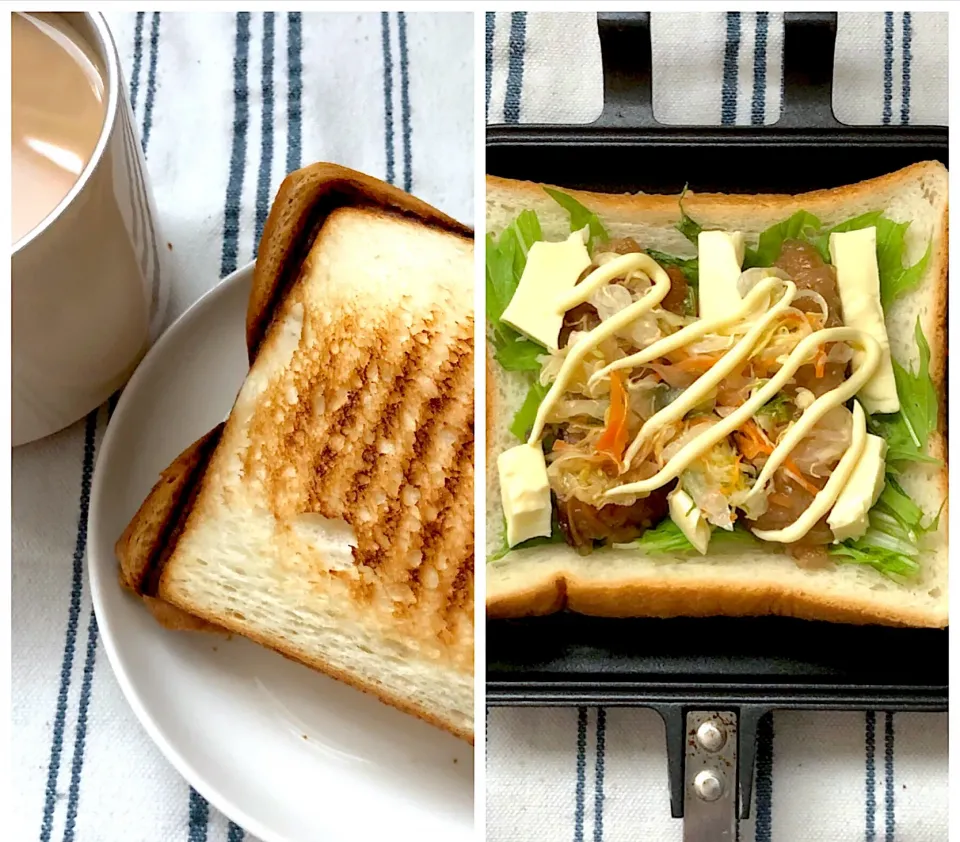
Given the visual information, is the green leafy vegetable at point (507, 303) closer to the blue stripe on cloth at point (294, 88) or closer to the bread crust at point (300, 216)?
the bread crust at point (300, 216)

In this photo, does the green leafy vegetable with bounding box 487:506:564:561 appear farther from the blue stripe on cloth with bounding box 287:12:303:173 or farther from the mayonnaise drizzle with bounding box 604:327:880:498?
the blue stripe on cloth with bounding box 287:12:303:173

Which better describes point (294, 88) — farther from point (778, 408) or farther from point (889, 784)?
point (889, 784)

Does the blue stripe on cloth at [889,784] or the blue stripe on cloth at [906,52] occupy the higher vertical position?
the blue stripe on cloth at [906,52]

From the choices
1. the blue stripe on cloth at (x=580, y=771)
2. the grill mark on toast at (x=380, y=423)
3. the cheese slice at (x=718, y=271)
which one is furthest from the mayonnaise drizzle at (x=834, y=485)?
the grill mark on toast at (x=380, y=423)

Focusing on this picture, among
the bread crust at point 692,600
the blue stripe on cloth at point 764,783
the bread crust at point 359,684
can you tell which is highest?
the bread crust at point 692,600

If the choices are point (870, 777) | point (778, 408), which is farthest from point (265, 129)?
point (870, 777)

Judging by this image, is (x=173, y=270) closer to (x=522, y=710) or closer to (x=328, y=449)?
(x=328, y=449)

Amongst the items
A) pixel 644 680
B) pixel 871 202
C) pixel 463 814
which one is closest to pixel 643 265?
pixel 871 202

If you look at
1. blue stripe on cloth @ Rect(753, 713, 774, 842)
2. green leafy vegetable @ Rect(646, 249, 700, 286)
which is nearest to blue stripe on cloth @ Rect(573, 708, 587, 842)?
blue stripe on cloth @ Rect(753, 713, 774, 842)
